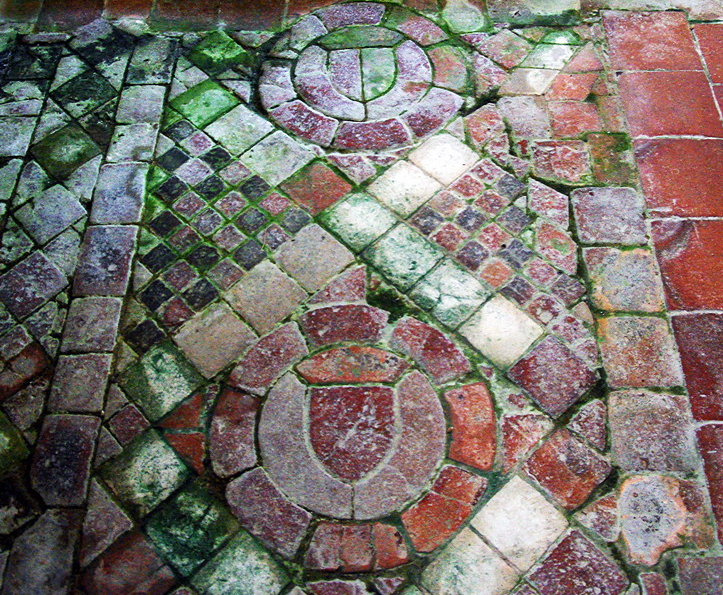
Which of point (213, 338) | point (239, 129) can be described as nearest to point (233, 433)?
point (213, 338)

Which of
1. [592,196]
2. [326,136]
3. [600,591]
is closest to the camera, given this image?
[600,591]

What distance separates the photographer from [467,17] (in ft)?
13.7

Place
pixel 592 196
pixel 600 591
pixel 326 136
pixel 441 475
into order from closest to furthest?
1. pixel 600 591
2. pixel 441 475
3. pixel 592 196
4. pixel 326 136

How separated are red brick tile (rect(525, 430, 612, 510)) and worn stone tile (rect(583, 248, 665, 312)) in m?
0.69

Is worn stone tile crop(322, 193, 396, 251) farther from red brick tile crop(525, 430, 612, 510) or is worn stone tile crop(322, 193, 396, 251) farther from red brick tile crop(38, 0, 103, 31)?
red brick tile crop(38, 0, 103, 31)

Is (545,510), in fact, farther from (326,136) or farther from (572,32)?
(572,32)

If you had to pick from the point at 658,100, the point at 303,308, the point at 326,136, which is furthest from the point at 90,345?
the point at 658,100

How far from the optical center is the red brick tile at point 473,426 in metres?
2.66

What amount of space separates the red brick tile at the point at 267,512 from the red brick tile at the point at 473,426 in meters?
0.66

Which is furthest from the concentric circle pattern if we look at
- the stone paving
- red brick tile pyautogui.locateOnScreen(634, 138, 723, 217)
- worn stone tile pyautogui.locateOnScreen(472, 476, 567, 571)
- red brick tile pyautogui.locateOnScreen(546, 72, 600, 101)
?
worn stone tile pyautogui.locateOnScreen(472, 476, 567, 571)

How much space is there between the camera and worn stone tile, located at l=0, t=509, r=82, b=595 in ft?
8.08

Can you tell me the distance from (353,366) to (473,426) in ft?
1.83

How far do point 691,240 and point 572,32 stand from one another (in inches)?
63.0

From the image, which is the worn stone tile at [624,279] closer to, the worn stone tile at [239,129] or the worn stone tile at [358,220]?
the worn stone tile at [358,220]
